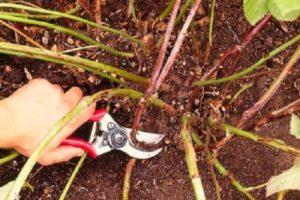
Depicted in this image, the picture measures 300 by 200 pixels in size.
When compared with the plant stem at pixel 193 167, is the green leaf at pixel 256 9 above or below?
above

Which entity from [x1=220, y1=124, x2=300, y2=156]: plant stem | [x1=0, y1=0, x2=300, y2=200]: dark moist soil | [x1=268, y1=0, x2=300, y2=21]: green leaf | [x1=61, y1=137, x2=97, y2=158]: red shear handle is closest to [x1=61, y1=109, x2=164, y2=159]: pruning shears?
[x1=61, y1=137, x2=97, y2=158]: red shear handle

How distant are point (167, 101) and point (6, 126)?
1.44 feet

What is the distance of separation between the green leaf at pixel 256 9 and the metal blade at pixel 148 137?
46cm

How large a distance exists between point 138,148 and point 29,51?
41cm

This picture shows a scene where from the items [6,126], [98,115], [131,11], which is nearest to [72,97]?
[98,115]

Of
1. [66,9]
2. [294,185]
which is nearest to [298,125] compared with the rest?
[294,185]

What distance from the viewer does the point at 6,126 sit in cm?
108

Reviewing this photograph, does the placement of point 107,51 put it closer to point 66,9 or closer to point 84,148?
point 66,9

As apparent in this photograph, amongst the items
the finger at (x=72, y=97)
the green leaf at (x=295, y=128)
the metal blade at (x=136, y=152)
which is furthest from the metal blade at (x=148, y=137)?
the green leaf at (x=295, y=128)

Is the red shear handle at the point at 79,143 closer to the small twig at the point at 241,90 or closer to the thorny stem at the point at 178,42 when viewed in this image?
the thorny stem at the point at 178,42

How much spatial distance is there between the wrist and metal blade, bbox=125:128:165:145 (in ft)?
0.90

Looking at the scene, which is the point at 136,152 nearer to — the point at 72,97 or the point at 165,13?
the point at 72,97

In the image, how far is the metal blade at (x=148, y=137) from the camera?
4.14ft

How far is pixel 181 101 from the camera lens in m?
1.35
